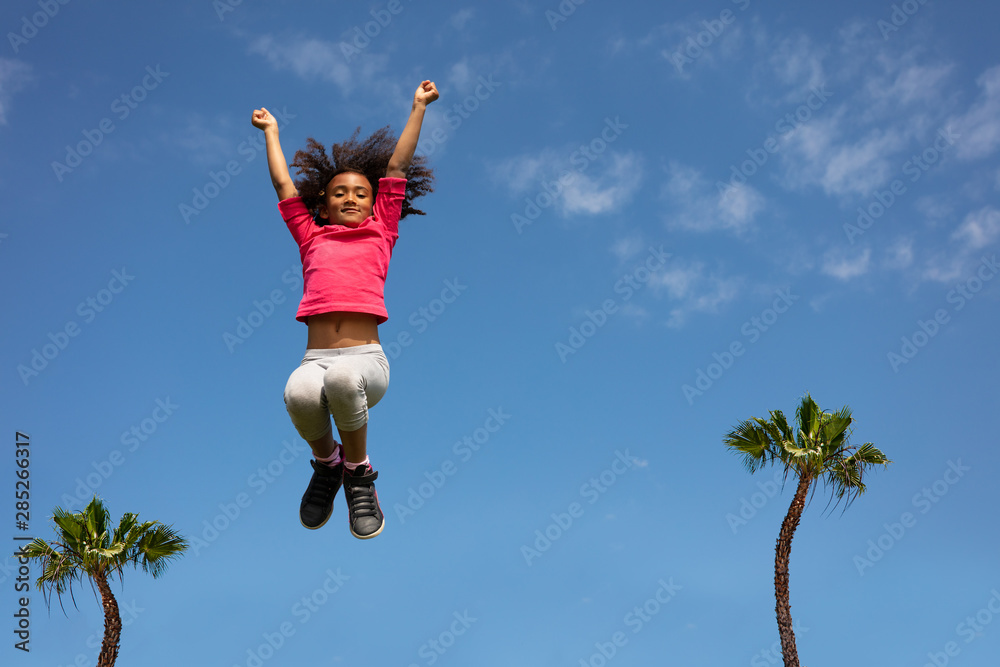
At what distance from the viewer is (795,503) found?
14930 millimetres

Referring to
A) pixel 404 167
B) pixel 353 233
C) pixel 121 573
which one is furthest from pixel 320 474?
pixel 121 573

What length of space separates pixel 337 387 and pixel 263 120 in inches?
92.7

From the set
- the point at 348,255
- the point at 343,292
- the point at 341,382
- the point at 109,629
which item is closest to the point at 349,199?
the point at 348,255

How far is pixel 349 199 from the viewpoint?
6219 millimetres

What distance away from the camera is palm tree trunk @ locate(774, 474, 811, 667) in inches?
547

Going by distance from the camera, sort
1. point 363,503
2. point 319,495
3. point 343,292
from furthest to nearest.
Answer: point 319,495 → point 363,503 → point 343,292

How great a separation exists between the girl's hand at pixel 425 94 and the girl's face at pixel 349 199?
25.5 inches

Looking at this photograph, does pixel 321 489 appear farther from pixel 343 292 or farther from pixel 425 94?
pixel 425 94

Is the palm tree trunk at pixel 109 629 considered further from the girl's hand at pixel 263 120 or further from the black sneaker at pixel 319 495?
the girl's hand at pixel 263 120

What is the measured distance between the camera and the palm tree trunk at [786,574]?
1391 cm

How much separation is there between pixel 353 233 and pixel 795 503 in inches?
437

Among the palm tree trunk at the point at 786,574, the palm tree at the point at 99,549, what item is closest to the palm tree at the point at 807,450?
the palm tree trunk at the point at 786,574

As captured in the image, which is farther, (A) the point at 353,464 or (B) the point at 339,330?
(A) the point at 353,464

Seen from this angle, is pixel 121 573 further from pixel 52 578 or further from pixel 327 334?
pixel 327 334
